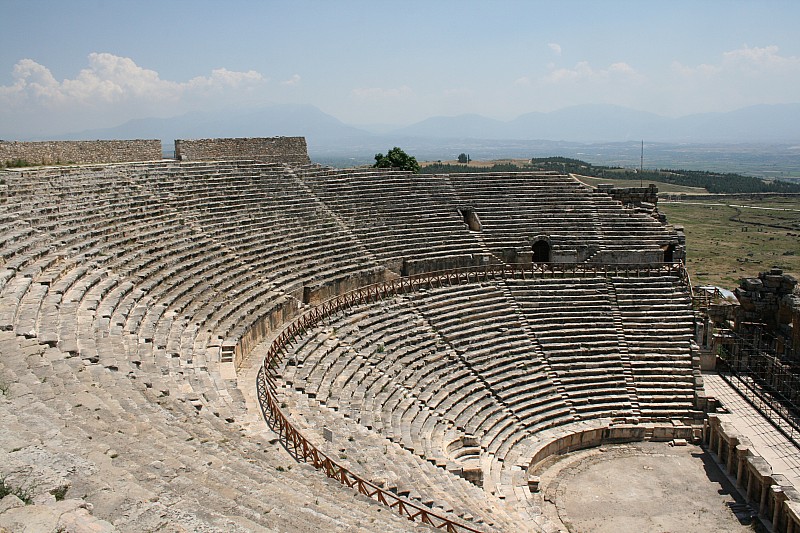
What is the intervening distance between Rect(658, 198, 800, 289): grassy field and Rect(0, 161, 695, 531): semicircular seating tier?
Answer: 22.3 metres

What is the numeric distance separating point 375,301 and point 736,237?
172 feet

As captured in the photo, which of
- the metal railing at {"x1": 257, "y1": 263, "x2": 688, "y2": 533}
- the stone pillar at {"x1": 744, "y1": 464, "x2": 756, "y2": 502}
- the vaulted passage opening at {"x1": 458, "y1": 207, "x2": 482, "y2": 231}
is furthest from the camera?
the vaulted passage opening at {"x1": 458, "y1": 207, "x2": 482, "y2": 231}

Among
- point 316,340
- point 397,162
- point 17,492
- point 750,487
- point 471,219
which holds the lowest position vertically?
point 750,487

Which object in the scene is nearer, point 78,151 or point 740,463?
point 740,463

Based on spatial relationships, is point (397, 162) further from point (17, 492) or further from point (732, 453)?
point (17, 492)

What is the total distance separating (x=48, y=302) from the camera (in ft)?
41.7

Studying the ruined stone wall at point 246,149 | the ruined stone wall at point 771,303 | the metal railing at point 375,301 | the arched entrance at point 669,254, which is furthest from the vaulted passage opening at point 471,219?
the ruined stone wall at point 771,303

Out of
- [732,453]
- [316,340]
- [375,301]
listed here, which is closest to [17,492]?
[316,340]

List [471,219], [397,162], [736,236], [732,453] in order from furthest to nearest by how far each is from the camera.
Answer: [736,236] → [397,162] → [471,219] → [732,453]

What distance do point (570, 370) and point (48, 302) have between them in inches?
605

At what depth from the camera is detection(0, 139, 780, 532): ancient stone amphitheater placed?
818 centimetres

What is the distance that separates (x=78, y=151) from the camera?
2433 centimetres

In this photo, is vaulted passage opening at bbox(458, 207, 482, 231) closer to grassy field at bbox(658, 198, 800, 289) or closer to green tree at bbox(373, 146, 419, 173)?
green tree at bbox(373, 146, 419, 173)

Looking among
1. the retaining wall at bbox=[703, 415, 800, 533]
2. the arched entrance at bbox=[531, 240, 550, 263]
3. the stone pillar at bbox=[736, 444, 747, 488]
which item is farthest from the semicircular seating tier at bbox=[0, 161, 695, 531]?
the stone pillar at bbox=[736, 444, 747, 488]
